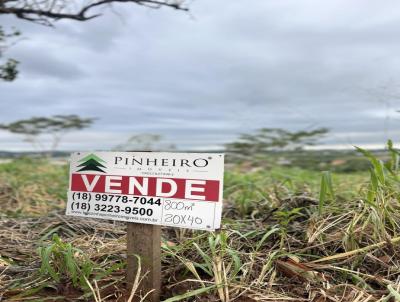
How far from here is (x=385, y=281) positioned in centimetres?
146

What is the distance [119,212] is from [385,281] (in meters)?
0.93

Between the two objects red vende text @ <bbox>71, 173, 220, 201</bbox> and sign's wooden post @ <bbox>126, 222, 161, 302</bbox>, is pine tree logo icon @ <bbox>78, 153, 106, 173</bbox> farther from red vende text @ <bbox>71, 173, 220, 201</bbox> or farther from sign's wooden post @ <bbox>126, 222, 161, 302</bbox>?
sign's wooden post @ <bbox>126, 222, 161, 302</bbox>

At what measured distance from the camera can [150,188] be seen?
149 cm

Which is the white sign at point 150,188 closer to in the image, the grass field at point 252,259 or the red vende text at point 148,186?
the red vende text at point 148,186

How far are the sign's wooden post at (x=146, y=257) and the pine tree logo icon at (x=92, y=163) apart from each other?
247mm

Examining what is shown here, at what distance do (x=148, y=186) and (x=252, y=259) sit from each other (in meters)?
0.47

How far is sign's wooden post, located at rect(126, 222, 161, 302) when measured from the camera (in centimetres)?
143

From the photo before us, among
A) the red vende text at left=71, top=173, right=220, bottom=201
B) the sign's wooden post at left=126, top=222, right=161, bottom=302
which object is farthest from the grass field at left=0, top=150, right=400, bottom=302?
the red vende text at left=71, top=173, right=220, bottom=201

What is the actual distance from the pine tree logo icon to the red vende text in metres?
0.03

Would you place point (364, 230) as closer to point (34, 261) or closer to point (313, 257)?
point (313, 257)

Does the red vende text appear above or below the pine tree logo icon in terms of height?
below

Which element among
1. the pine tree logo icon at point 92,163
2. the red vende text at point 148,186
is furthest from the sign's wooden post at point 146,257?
the pine tree logo icon at point 92,163

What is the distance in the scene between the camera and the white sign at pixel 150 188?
4.65 ft

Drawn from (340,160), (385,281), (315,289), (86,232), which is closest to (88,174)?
(86,232)
